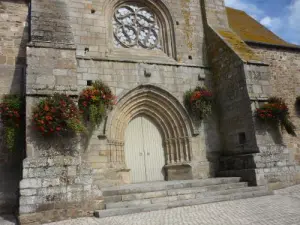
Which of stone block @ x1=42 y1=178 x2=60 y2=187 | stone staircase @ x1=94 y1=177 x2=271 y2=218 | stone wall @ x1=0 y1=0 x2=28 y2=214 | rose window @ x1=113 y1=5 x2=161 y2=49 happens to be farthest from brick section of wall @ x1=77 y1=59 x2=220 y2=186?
stone block @ x1=42 y1=178 x2=60 y2=187

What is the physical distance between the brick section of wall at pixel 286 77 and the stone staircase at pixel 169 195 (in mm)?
4677

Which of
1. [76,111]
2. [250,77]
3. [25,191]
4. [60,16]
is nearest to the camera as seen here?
[25,191]

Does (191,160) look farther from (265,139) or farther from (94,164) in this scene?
(94,164)

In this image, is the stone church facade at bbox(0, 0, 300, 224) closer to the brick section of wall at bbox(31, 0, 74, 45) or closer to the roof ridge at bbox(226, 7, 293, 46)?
the brick section of wall at bbox(31, 0, 74, 45)

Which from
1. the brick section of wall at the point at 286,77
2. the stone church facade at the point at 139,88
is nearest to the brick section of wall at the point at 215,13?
the stone church facade at the point at 139,88

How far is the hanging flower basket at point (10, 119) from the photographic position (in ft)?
19.4

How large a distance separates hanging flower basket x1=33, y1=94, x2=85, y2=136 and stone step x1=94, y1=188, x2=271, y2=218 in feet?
5.47

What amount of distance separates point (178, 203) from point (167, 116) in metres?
3.24

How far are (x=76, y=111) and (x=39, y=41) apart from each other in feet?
5.59

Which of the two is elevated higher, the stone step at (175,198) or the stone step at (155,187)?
the stone step at (155,187)

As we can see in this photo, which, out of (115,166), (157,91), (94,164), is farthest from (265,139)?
(94,164)

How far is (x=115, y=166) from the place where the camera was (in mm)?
7039

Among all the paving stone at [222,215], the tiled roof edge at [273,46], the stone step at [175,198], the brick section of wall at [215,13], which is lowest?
the paving stone at [222,215]

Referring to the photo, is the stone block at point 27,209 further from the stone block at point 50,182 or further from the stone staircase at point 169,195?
the stone staircase at point 169,195
